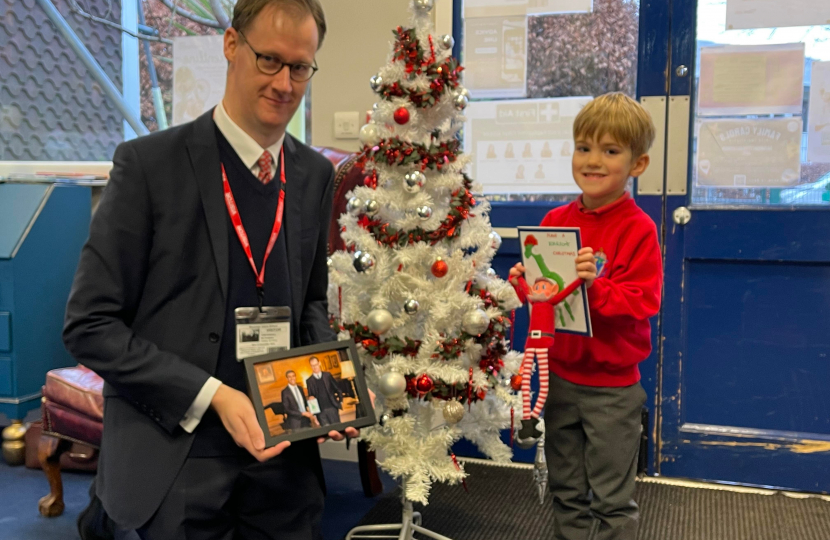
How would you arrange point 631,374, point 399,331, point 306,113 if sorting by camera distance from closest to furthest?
point 631,374, point 399,331, point 306,113

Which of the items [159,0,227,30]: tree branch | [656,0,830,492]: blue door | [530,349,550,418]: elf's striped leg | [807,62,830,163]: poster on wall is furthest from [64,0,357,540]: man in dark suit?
[159,0,227,30]: tree branch

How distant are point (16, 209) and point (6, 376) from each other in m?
0.78

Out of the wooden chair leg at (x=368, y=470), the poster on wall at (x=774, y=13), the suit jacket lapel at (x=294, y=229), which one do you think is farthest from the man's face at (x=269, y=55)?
the poster on wall at (x=774, y=13)

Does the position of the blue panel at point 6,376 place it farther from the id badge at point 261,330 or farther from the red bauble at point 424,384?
the id badge at point 261,330

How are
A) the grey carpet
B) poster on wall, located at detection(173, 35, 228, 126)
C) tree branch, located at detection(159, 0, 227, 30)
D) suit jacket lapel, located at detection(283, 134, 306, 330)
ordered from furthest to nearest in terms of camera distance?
tree branch, located at detection(159, 0, 227, 30), poster on wall, located at detection(173, 35, 228, 126), the grey carpet, suit jacket lapel, located at detection(283, 134, 306, 330)

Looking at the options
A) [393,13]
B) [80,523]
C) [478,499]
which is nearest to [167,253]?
[80,523]

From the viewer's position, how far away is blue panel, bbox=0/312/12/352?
3.31 m

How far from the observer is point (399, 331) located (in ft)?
8.00

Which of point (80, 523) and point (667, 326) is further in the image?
point (667, 326)

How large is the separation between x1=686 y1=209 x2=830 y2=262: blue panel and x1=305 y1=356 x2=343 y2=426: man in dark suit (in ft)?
6.84

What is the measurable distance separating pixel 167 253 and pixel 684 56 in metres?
2.39

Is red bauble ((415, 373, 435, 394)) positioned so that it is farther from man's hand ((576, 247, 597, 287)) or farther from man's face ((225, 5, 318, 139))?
man's face ((225, 5, 318, 139))

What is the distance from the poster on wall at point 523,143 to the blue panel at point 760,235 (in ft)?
1.77

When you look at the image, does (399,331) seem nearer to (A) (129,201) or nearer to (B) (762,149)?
(A) (129,201)
